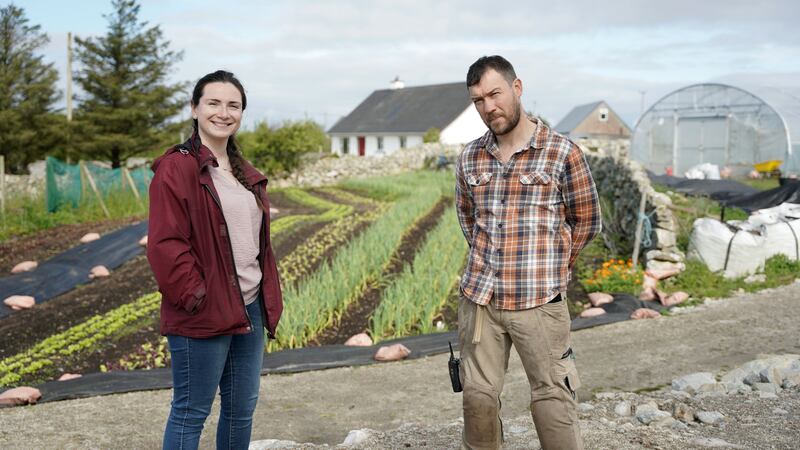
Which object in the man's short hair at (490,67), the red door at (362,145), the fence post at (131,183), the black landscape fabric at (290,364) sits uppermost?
the red door at (362,145)

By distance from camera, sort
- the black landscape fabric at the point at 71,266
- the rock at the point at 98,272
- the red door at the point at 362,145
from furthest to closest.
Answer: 1. the red door at the point at 362,145
2. the rock at the point at 98,272
3. the black landscape fabric at the point at 71,266

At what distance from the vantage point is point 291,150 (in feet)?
70.6

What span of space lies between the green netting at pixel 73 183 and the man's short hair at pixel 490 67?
1035cm

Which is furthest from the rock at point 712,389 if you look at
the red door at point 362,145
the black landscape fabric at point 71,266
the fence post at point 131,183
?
the red door at point 362,145

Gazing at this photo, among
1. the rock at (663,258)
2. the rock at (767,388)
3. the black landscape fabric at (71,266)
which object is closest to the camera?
the rock at (767,388)

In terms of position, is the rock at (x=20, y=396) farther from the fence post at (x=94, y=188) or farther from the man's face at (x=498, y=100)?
the fence post at (x=94, y=188)

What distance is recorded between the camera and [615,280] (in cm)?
727

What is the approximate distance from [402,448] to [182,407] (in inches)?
47.0

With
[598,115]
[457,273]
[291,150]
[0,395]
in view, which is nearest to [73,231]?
[457,273]

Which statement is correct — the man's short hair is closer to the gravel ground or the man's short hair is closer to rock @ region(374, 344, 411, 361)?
the gravel ground

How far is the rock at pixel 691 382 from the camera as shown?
4043 millimetres

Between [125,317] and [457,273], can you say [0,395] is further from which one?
[457,273]

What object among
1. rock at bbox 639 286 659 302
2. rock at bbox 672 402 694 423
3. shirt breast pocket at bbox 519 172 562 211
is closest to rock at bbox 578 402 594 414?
rock at bbox 672 402 694 423

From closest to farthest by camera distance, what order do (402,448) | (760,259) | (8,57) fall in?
(402,448), (760,259), (8,57)
